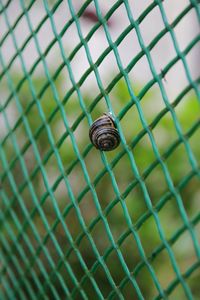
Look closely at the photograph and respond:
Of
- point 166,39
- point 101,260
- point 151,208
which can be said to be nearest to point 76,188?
Answer: point 101,260

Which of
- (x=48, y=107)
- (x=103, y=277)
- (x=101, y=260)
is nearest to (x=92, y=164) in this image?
(x=48, y=107)

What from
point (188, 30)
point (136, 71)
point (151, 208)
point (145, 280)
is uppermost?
point (188, 30)

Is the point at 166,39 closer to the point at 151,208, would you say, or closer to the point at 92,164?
the point at 92,164

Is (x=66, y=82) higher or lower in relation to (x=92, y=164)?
higher

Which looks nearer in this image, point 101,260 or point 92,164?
point 101,260

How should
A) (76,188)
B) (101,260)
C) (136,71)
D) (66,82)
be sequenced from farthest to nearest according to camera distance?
1. (136,71)
2. (66,82)
3. (76,188)
4. (101,260)

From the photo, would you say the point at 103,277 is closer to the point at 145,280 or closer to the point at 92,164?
the point at 145,280

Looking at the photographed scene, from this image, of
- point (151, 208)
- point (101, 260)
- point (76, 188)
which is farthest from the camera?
point (76, 188)
